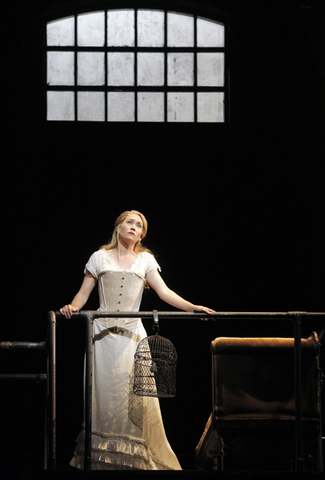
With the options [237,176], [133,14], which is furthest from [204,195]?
[133,14]

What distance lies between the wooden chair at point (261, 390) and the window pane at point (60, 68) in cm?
338

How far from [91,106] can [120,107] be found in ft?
0.92

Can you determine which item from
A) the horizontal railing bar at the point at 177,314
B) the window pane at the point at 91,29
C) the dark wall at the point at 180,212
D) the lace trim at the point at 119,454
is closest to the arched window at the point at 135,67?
the window pane at the point at 91,29

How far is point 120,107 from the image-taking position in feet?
18.2

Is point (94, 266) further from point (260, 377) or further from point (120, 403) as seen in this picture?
point (260, 377)

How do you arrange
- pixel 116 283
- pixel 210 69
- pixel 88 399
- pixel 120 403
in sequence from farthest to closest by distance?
1. pixel 210 69
2. pixel 116 283
3. pixel 120 403
4. pixel 88 399

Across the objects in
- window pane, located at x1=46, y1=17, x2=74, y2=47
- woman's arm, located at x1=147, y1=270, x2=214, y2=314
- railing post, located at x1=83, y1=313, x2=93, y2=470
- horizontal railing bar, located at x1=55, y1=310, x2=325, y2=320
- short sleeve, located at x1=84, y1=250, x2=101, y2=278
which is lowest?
railing post, located at x1=83, y1=313, x2=93, y2=470

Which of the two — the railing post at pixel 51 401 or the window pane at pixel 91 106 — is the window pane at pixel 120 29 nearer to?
the window pane at pixel 91 106

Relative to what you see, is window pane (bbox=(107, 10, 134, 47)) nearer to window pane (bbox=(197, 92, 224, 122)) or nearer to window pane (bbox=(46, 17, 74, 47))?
window pane (bbox=(46, 17, 74, 47))

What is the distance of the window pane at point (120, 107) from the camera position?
5523mm

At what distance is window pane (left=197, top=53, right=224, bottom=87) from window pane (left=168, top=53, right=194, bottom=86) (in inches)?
3.3

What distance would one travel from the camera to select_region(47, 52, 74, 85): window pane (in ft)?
18.2

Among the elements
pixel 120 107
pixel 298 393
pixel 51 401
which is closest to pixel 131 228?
pixel 51 401

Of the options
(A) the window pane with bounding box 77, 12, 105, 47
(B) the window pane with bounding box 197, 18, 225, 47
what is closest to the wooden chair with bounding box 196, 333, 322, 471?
(B) the window pane with bounding box 197, 18, 225, 47
